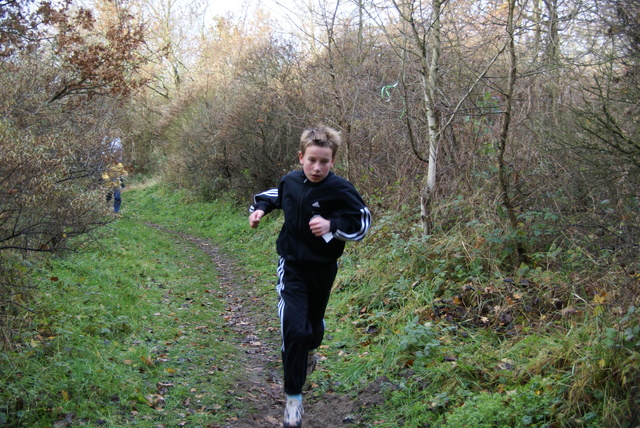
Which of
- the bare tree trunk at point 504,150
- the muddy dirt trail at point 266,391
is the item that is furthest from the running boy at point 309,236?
the bare tree trunk at point 504,150

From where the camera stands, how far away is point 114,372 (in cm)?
491

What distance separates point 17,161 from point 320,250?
10.4ft

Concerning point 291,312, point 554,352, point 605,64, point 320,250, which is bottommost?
point 554,352

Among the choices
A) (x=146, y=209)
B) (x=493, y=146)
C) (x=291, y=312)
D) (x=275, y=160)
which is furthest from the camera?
(x=146, y=209)

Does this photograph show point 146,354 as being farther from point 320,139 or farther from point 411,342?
point 320,139

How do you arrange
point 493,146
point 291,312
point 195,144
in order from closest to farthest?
point 291,312 < point 493,146 < point 195,144

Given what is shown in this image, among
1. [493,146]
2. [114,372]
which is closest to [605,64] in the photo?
[493,146]

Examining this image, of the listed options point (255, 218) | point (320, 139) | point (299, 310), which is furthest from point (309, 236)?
point (320, 139)

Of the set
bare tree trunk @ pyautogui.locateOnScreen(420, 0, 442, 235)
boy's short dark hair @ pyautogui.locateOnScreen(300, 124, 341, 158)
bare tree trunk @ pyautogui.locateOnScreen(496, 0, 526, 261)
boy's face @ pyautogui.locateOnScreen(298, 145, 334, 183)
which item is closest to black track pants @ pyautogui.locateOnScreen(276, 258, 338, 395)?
boy's face @ pyautogui.locateOnScreen(298, 145, 334, 183)

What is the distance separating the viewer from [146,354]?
5.57 meters

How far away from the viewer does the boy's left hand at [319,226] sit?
415cm

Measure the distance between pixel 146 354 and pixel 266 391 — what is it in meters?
1.35

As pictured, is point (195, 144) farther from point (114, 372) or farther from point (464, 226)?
point (114, 372)

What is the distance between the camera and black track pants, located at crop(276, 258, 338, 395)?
13.7 ft
